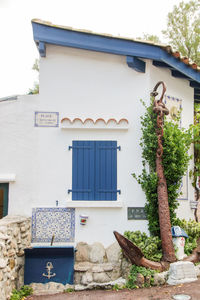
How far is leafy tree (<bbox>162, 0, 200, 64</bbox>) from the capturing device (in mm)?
14555

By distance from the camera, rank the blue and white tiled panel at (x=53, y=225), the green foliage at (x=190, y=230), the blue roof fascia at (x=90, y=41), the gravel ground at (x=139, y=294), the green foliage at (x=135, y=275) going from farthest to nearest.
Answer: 1. the green foliage at (x=190, y=230)
2. the blue roof fascia at (x=90, y=41)
3. the blue and white tiled panel at (x=53, y=225)
4. the green foliage at (x=135, y=275)
5. the gravel ground at (x=139, y=294)

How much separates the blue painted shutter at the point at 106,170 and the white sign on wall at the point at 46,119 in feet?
3.57

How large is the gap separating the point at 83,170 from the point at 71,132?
0.90 metres

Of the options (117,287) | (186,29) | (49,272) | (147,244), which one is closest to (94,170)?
(147,244)

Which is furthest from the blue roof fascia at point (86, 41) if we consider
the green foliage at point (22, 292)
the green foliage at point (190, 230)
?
the green foliage at point (22, 292)

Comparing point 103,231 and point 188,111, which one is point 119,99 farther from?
point 103,231

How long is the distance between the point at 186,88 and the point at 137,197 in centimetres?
335

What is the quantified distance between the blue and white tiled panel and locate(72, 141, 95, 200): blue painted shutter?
43 cm

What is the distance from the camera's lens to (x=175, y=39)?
49.4 ft

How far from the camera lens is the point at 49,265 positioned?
6492mm

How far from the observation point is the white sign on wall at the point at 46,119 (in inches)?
285

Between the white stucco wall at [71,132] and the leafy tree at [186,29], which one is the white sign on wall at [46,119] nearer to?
the white stucco wall at [71,132]

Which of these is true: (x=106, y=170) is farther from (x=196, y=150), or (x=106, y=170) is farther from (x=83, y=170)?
(x=196, y=150)

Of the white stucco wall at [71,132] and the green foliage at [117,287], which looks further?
the white stucco wall at [71,132]
